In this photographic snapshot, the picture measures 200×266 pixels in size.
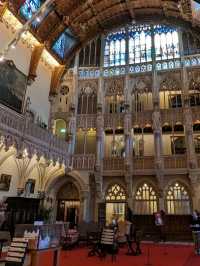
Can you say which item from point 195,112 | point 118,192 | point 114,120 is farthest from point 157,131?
point 118,192

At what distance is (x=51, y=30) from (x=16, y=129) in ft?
30.3

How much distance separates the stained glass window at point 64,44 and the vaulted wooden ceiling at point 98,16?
446 mm

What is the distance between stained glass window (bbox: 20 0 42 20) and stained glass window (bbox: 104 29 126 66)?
6.93 meters

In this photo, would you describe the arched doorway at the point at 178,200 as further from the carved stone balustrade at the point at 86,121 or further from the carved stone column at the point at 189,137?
the carved stone balustrade at the point at 86,121

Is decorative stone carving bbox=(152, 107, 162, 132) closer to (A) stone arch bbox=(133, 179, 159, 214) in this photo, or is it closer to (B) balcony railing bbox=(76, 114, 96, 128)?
(A) stone arch bbox=(133, 179, 159, 214)

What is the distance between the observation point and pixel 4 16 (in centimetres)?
1526

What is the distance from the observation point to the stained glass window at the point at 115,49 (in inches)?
837

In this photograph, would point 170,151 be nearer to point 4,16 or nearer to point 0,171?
point 0,171

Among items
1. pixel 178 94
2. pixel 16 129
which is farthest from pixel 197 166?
pixel 16 129

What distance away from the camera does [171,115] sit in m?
18.4

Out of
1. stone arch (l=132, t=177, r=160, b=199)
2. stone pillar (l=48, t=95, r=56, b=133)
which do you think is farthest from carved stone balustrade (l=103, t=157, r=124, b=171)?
stone pillar (l=48, t=95, r=56, b=133)

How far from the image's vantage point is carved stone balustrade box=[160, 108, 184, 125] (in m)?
18.2

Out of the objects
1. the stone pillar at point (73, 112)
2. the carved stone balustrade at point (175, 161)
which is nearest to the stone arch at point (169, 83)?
the carved stone balustrade at point (175, 161)

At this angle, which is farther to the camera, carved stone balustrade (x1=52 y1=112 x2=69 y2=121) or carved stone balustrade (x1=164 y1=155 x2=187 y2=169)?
carved stone balustrade (x1=52 y1=112 x2=69 y2=121)
